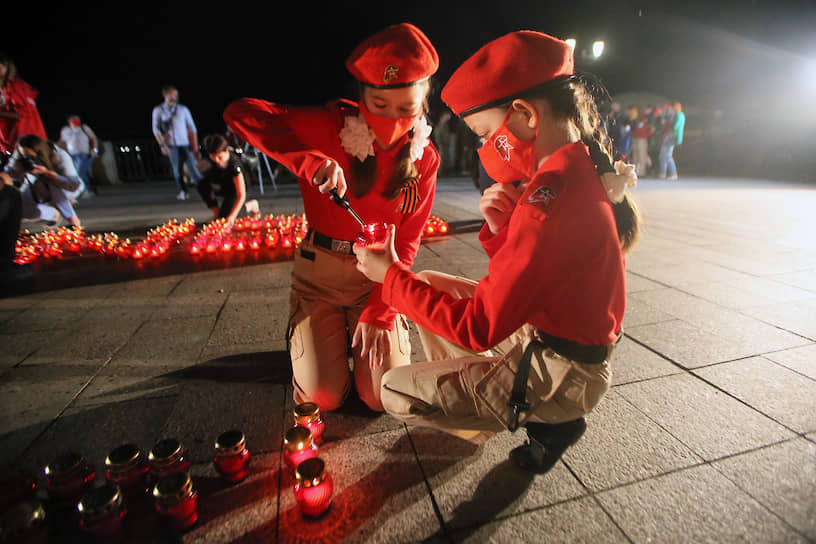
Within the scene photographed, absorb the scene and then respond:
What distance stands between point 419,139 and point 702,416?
2200mm

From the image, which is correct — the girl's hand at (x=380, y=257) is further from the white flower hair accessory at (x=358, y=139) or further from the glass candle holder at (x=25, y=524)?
the glass candle holder at (x=25, y=524)

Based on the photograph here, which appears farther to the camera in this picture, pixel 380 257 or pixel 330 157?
pixel 330 157

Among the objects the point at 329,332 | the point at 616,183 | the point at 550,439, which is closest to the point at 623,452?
the point at 550,439

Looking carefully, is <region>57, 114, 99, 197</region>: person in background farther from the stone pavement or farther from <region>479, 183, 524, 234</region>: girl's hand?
<region>479, 183, 524, 234</region>: girl's hand

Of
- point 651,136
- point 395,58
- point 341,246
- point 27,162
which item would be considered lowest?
point 341,246

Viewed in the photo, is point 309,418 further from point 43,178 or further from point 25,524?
point 43,178

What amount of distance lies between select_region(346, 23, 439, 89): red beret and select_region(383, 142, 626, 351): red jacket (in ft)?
3.38

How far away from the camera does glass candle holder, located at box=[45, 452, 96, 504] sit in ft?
5.26

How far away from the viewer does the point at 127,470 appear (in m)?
1.66

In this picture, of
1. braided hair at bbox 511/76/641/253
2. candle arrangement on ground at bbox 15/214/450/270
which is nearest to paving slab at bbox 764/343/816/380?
braided hair at bbox 511/76/641/253

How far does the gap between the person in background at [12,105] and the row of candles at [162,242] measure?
4.23 ft

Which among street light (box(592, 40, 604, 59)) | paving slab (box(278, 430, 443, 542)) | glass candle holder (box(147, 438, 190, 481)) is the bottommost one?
paving slab (box(278, 430, 443, 542))

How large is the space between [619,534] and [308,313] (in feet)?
6.14

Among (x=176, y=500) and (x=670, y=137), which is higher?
(x=670, y=137)
